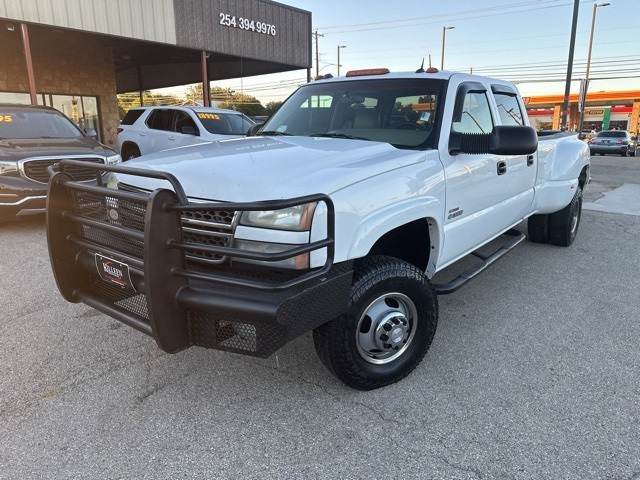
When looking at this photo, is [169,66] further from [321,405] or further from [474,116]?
[321,405]

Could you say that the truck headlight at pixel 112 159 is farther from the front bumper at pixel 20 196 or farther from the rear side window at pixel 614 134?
the rear side window at pixel 614 134

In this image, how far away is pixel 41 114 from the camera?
7938mm

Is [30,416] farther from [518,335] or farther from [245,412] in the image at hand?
[518,335]

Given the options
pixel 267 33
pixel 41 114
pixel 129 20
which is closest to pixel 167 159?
pixel 41 114

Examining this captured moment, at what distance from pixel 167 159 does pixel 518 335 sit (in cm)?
279

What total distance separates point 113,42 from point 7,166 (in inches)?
429

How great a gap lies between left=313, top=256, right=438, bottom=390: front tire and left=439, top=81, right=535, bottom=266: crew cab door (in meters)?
0.57

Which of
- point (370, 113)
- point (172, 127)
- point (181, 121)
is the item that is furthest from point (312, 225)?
point (172, 127)

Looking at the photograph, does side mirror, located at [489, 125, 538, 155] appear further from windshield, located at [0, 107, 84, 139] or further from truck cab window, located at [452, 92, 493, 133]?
windshield, located at [0, 107, 84, 139]

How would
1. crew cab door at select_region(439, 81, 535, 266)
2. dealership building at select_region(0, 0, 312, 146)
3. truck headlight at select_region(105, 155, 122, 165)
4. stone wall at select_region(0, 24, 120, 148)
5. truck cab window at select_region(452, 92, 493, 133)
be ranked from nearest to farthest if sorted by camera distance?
crew cab door at select_region(439, 81, 535, 266)
truck cab window at select_region(452, 92, 493, 133)
truck headlight at select_region(105, 155, 122, 165)
dealership building at select_region(0, 0, 312, 146)
stone wall at select_region(0, 24, 120, 148)

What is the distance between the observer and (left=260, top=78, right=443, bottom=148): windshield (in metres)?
3.38

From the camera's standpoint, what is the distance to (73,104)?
1630 cm

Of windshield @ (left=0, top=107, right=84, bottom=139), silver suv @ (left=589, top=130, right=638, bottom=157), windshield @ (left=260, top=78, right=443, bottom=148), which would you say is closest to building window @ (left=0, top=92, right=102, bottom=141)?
windshield @ (left=0, top=107, right=84, bottom=139)

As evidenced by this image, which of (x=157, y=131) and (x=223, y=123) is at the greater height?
(x=223, y=123)
